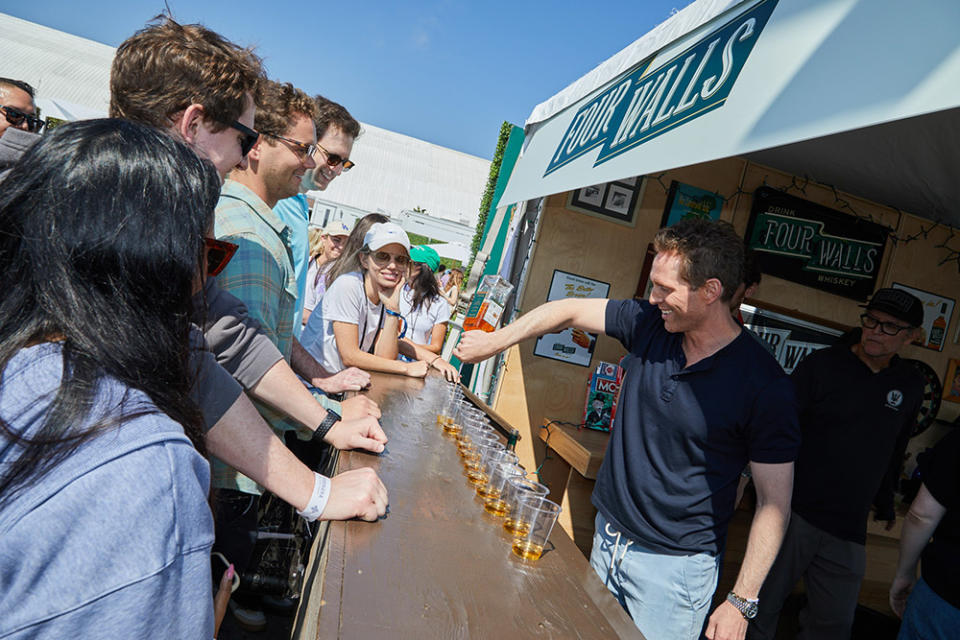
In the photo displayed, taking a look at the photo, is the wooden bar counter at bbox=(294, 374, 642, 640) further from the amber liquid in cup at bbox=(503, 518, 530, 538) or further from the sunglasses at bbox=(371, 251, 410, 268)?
the sunglasses at bbox=(371, 251, 410, 268)

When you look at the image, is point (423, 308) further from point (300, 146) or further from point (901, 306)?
point (901, 306)

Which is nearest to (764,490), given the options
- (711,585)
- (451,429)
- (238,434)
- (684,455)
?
(684,455)

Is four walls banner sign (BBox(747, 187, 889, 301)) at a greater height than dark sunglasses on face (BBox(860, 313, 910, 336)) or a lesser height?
greater

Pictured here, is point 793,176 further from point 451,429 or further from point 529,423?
point 451,429

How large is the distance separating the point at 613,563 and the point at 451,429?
2.92 feet

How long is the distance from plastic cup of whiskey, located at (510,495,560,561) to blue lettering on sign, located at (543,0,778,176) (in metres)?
1.37

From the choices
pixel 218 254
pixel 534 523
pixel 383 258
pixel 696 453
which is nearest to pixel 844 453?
pixel 696 453

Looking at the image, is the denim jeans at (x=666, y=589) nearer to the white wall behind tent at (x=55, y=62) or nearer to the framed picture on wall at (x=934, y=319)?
the framed picture on wall at (x=934, y=319)

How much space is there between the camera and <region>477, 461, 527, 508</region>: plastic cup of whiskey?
5.41ft

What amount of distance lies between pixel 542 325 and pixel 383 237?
112cm

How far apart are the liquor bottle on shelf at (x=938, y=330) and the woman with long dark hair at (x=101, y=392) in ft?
18.9

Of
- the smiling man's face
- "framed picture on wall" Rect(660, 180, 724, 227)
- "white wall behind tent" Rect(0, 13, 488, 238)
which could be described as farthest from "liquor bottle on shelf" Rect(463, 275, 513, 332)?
"white wall behind tent" Rect(0, 13, 488, 238)

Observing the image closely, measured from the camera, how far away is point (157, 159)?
2.47 ft

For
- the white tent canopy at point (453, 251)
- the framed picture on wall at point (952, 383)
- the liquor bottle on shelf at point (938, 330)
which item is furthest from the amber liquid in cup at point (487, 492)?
the white tent canopy at point (453, 251)
